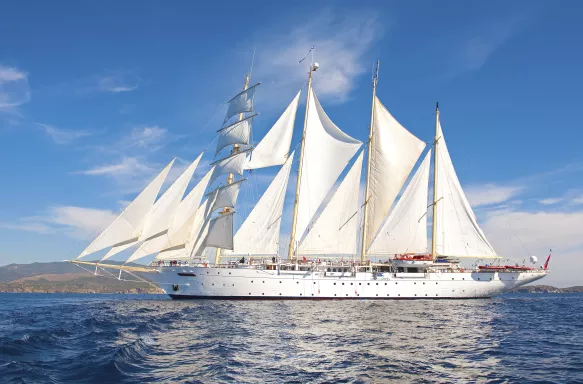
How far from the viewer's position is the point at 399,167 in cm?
5212

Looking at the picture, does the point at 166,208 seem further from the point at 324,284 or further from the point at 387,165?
the point at 387,165

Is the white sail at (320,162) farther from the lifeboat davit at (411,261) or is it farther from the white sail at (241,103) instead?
the lifeboat davit at (411,261)

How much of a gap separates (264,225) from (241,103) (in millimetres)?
15924

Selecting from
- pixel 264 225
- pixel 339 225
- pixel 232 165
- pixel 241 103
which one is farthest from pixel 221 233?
pixel 241 103

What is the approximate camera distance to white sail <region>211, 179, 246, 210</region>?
47.8 meters

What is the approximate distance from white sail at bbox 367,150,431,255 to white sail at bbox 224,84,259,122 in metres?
21.7

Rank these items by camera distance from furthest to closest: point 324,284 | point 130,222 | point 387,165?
point 387,165 < point 324,284 < point 130,222

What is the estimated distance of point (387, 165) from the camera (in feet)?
172

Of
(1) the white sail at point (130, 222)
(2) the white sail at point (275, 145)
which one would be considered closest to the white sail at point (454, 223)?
(2) the white sail at point (275, 145)

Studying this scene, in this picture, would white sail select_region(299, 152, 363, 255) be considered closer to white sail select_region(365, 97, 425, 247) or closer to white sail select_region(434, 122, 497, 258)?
white sail select_region(365, 97, 425, 247)

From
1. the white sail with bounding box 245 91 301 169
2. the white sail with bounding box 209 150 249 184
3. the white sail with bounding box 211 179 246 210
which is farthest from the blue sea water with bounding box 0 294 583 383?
the white sail with bounding box 245 91 301 169

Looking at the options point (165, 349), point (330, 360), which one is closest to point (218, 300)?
point (165, 349)

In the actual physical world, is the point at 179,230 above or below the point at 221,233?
above

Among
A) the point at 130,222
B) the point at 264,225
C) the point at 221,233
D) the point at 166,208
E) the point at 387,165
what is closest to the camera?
the point at 130,222
